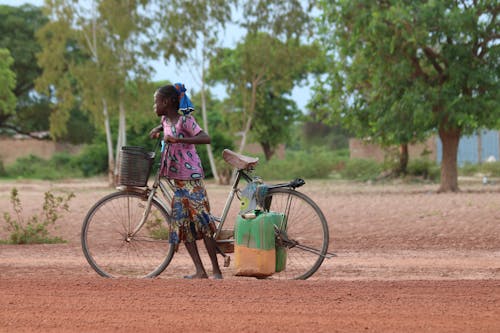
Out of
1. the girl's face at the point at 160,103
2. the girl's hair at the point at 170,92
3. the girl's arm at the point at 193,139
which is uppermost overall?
the girl's hair at the point at 170,92

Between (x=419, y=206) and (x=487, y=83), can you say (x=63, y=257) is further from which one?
(x=487, y=83)

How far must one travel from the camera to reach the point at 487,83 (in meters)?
23.6

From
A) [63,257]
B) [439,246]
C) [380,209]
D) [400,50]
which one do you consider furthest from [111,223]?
[400,50]

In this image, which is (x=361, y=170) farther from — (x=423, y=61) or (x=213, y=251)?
(x=213, y=251)

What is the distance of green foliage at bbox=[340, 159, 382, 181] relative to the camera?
3853 cm

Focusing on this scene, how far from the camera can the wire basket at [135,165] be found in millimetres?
7367

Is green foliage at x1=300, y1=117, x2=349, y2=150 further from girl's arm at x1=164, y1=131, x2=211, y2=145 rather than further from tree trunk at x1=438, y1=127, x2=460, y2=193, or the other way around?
girl's arm at x1=164, y1=131, x2=211, y2=145

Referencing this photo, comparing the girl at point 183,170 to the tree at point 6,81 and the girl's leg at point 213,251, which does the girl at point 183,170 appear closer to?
the girl's leg at point 213,251

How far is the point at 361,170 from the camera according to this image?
39.8 metres

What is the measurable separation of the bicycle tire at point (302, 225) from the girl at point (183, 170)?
602 mm

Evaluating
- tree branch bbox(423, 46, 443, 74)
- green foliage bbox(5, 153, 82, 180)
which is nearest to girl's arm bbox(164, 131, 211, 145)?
tree branch bbox(423, 46, 443, 74)

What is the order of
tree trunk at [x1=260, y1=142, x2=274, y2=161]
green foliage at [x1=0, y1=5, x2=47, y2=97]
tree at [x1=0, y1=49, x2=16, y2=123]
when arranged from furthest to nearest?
tree trunk at [x1=260, y1=142, x2=274, y2=161], green foliage at [x1=0, y1=5, x2=47, y2=97], tree at [x1=0, y1=49, x2=16, y2=123]

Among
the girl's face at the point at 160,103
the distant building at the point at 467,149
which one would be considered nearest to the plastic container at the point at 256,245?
the girl's face at the point at 160,103

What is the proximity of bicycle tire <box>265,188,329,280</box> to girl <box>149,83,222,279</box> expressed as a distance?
1.97ft
